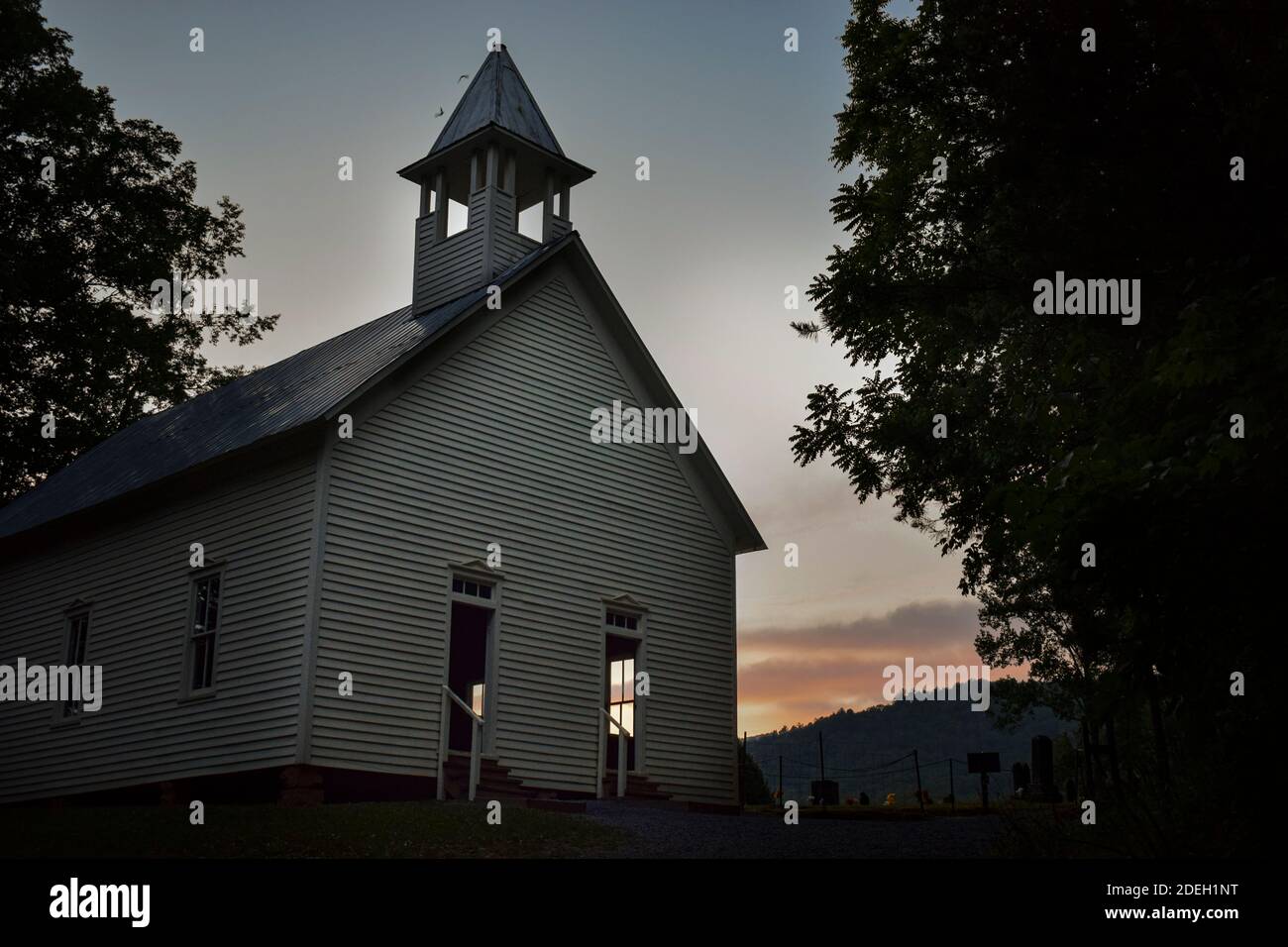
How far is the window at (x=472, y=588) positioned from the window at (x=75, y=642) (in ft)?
24.5

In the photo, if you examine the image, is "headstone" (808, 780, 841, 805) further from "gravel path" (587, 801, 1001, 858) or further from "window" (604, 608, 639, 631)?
"gravel path" (587, 801, 1001, 858)

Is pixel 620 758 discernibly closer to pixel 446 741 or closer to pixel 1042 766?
pixel 446 741

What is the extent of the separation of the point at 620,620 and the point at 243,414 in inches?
291

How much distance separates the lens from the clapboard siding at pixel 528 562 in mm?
17938

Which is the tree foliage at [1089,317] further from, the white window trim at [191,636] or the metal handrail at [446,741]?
the white window trim at [191,636]

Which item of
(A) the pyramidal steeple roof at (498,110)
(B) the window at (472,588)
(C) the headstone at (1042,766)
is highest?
(A) the pyramidal steeple roof at (498,110)

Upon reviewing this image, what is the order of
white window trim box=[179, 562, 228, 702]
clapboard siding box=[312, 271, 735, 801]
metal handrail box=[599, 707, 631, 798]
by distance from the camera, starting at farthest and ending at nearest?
1. metal handrail box=[599, 707, 631, 798]
2. white window trim box=[179, 562, 228, 702]
3. clapboard siding box=[312, 271, 735, 801]

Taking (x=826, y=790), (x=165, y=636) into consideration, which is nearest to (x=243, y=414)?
(x=165, y=636)

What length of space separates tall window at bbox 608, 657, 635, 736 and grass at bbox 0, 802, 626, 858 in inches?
201

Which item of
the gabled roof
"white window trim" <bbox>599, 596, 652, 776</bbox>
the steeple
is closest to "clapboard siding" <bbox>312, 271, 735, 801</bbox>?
"white window trim" <bbox>599, 596, 652, 776</bbox>

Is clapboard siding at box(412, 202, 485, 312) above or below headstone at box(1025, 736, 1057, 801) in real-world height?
above

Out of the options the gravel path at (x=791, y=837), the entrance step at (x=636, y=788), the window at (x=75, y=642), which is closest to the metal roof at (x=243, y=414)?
the window at (x=75, y=642)

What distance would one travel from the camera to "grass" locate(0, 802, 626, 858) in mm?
12750

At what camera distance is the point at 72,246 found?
35.7m
